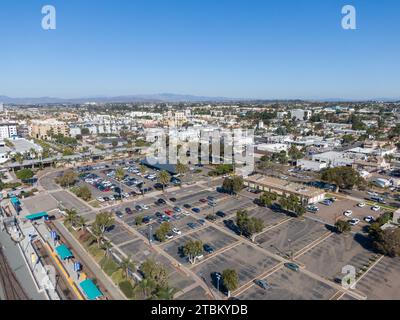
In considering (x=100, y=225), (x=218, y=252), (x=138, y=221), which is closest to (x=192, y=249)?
(x=218, y=252)

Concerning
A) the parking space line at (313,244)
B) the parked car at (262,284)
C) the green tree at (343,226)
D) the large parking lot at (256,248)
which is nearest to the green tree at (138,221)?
the large parking lot at (256,248)

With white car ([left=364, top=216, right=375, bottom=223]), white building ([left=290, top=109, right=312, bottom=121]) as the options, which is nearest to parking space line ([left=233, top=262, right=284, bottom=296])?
white car ([left=364, top=216, right=375, bottom=223])

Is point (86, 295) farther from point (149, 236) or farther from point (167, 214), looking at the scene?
point (167, 214)

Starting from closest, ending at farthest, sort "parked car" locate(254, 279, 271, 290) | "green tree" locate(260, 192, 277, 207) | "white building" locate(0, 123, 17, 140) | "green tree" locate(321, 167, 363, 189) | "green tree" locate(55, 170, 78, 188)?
"parked car" locate(254, 279, 271, 290) < "green tree" locate(260, 192, 277, 207) < "green tree" locate(321, 167, 363, 189) < "green tree" locate(55, 170, 78, 188) < "white building" locate(0, 123, 17, 140)

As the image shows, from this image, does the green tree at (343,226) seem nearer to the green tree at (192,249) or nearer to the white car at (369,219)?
the white car at (369,219)

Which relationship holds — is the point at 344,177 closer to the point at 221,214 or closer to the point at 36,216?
the point at 221,214

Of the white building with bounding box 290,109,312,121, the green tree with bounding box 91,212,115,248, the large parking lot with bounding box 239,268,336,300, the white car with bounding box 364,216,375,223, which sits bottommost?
the large parking lot with bounding box 239,268,336,300

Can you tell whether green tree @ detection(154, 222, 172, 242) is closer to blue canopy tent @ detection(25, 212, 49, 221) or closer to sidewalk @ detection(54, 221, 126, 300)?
sidewalk @ detection(54, 221, 126, 300)
